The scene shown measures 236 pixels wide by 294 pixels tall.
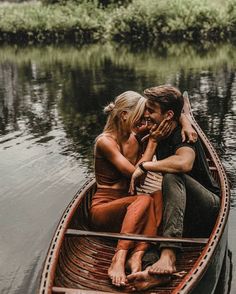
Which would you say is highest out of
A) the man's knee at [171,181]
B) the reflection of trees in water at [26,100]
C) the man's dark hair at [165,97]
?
the man's dark hair at [165,97]

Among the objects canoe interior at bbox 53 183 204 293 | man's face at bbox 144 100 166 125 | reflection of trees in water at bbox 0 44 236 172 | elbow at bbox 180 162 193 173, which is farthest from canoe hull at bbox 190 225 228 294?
reflection of trees in water at bbox 0 44 236 172

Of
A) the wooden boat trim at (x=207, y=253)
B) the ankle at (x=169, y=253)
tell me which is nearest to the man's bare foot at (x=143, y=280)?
the ankle at (x=169, y=253)

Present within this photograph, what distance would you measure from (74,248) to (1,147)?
5.30m

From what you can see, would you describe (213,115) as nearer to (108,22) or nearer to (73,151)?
(73,151)

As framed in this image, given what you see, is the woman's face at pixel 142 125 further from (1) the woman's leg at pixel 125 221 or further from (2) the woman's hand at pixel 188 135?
(1) the woman's leg at pixel 125 221

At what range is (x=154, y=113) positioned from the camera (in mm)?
4215

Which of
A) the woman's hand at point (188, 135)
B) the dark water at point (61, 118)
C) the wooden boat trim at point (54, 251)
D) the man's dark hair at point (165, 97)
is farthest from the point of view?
the dark water at point (61, 118)

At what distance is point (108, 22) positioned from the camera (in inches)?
1161

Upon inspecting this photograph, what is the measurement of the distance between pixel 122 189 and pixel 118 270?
98 cm

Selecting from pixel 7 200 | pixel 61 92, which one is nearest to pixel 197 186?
pixel 7 200

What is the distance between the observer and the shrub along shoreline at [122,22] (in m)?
27.5

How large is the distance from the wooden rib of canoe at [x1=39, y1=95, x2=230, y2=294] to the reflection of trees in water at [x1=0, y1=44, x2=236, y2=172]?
4014 millimetres

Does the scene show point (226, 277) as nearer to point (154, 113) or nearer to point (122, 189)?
point (122, 189)

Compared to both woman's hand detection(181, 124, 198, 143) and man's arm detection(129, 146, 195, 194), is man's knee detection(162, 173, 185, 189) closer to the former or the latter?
man's arm detection(129, 146, 195, 194)
